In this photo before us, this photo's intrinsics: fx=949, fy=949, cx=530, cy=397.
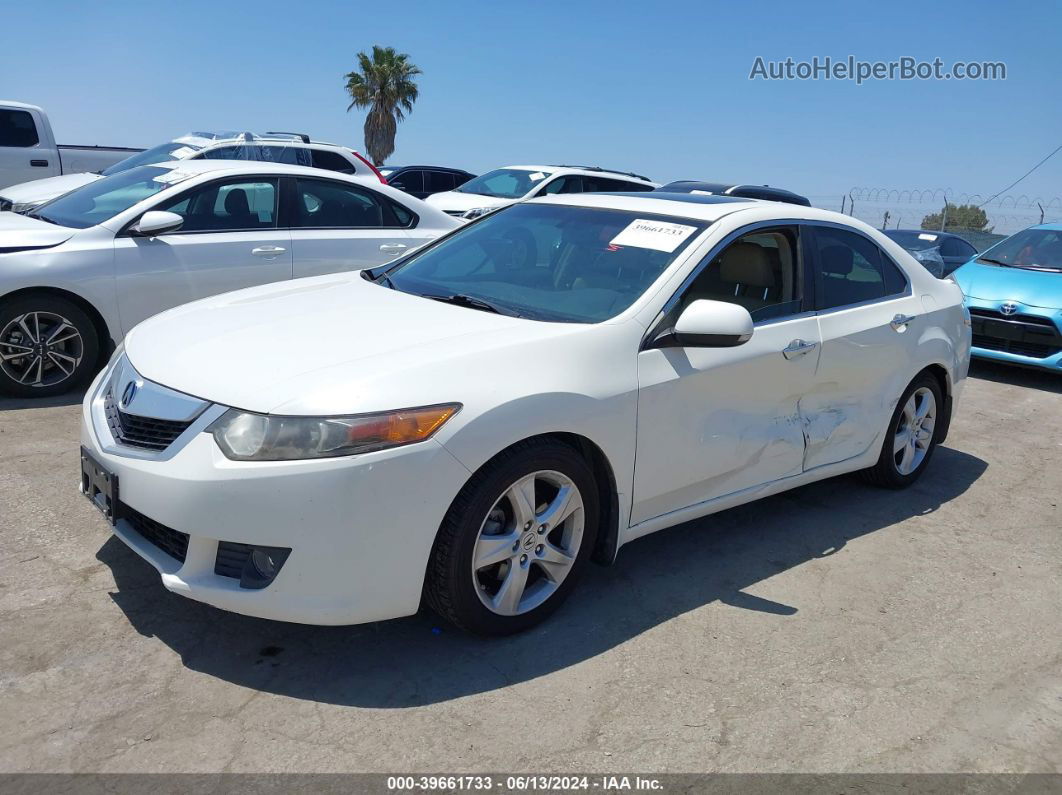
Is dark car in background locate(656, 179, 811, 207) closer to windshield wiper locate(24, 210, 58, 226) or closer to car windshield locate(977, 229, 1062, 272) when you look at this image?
car windshield locate(977, 229, 1062, 272)

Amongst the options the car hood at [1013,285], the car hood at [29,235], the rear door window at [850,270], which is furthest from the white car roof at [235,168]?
the car hood at [1013,285]

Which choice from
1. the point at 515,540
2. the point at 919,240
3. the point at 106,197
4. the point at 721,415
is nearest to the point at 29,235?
the point at 106,197

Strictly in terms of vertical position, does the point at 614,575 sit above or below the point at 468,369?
below

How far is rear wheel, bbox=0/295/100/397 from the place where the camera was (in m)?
5.88

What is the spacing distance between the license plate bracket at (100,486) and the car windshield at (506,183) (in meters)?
9.83

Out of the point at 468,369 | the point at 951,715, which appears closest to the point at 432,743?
the point at 468,369

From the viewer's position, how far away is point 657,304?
148 inches

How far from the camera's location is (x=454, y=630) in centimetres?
351

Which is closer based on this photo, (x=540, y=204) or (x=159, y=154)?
(x=540, y=204)

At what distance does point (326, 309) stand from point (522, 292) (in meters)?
0.82

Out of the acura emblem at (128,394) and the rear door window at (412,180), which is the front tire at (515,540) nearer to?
the acura emblem at (128,394)

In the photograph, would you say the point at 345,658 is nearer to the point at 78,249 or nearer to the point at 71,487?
the point at 71,487

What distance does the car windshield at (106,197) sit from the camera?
6512mm

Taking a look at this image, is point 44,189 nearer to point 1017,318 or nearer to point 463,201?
point 463,201
